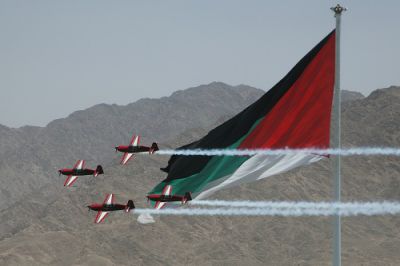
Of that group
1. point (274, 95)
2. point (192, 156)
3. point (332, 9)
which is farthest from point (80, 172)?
point (332, 9)

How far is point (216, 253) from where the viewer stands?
569ft

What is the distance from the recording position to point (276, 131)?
17266mm

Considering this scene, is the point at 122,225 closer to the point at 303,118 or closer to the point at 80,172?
the point at 80,172

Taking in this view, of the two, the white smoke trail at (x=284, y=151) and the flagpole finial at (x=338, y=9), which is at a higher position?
the flagpole finial at (x=338, y=9)

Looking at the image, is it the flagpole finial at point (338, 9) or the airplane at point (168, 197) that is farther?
the airplane at point (168, 197)

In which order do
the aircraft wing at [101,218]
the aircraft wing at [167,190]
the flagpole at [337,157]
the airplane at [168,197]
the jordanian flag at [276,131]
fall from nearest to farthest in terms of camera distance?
the flagpole at [337,157], the jordanian flag at [276,131], the aircraft wing at [167,190], the airplane at [168,197], the aircraft wing at [101,218]

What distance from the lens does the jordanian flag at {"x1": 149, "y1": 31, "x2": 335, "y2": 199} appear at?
53.9 feet

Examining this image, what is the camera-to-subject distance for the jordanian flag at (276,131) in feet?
53.9

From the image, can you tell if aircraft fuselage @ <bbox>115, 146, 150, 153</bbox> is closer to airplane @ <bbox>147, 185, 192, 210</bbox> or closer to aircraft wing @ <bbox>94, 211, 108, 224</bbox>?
aircraft wing @ <bbox>94, 211, 108, 224</bbox>

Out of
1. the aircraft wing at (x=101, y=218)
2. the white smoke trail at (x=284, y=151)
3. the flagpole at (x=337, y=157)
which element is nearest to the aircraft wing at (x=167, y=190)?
the white smoke trail at (x=284, y=151)

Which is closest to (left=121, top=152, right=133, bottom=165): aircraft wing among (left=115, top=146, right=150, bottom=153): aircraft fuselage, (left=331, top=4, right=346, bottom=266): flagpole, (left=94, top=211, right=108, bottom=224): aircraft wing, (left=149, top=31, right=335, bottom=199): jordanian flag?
(left=115, top=146, right=150, bottom=153): aircraft fuselage

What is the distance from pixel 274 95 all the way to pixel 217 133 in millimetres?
2044

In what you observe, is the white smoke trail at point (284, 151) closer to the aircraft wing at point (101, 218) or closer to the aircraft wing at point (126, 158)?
the aircraft wing at point (126, 158)

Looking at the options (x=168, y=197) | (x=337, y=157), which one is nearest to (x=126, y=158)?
(x=168, y=197)
